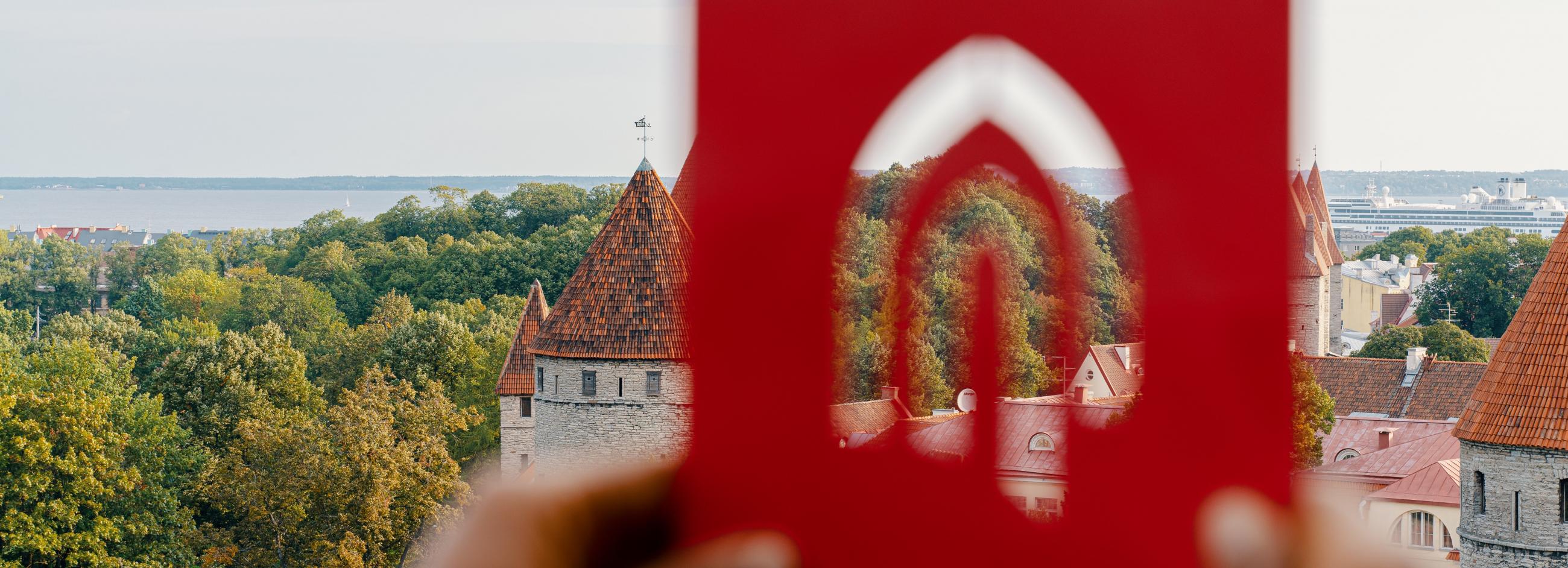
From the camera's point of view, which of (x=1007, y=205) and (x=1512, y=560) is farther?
(x=1512, y=560)

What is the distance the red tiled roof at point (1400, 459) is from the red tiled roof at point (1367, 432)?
0.59 metres

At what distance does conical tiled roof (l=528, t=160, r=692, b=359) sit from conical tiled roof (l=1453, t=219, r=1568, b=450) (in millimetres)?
6955

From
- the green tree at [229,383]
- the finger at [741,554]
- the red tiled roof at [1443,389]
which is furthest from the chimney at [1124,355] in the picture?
the red tiled roof at [1443,389]

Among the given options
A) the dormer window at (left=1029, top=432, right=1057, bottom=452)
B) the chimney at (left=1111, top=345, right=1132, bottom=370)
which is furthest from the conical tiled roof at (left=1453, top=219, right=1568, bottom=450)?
the dormer window at (left=1029, top=432, right=1057, bottom=452)

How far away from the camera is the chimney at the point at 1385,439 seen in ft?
80.2

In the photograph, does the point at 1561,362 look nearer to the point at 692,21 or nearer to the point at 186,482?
the point at 692,21

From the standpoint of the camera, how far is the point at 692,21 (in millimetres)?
3342

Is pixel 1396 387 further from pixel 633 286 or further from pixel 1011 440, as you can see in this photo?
pixel 1011 440

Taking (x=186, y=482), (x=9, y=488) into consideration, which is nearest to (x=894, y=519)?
(x=9, y=488)

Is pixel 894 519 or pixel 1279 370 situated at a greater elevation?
pixel 1279 370

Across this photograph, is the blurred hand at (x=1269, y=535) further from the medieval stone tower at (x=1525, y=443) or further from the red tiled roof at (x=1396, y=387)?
the red tiled roof at (x=1396, y=387)

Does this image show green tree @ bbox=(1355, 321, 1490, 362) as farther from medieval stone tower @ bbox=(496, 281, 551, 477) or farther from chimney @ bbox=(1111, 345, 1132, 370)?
chimney @ bbox=(1111, 345, 1132, 370)

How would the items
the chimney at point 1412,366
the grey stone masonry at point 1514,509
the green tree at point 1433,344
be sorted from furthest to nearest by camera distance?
the green tree at point 1433,344, the chimney at point 1412,366, the grey stone masonry at point 1514,509

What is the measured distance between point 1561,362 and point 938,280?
25.7ft
